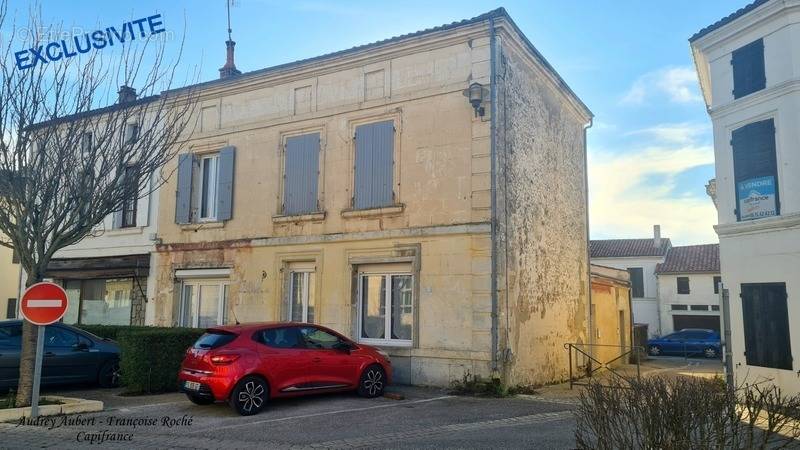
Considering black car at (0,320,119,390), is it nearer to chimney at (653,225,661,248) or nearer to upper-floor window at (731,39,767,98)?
upper-floor window at (731,39,767,98)

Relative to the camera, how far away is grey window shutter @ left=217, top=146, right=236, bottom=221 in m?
15.5

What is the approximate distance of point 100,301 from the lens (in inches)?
691

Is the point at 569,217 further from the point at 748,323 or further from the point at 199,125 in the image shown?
the point at 199,125

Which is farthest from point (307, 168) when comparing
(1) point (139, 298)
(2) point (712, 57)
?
(2) point (712, 57)

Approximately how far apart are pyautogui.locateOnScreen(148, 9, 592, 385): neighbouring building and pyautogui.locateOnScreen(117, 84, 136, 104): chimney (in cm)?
387

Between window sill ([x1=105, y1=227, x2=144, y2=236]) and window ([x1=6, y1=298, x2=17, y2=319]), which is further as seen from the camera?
window ([x1=6, y1=298, x2=17, y2=319])

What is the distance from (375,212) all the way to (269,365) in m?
4.73

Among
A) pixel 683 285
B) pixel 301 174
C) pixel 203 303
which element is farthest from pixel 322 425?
pixel 683 285

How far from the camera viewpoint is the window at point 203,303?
1554 centimetres

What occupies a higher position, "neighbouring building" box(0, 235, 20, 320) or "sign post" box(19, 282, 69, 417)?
"neighbouring building" box(0, 235, 20, 320)

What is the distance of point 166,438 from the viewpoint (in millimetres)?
7812

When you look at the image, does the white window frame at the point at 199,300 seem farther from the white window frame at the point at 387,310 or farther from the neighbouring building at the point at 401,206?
the white window frame at the point at 387,310

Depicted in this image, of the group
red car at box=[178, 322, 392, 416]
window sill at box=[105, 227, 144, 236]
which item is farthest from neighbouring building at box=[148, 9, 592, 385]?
red car at box=[178, 322, 392, 416]

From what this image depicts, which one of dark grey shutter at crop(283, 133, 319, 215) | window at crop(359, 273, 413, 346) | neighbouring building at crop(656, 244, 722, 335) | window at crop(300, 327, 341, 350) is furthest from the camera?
neighbouring building at crop(656, 244, 722, 335)
